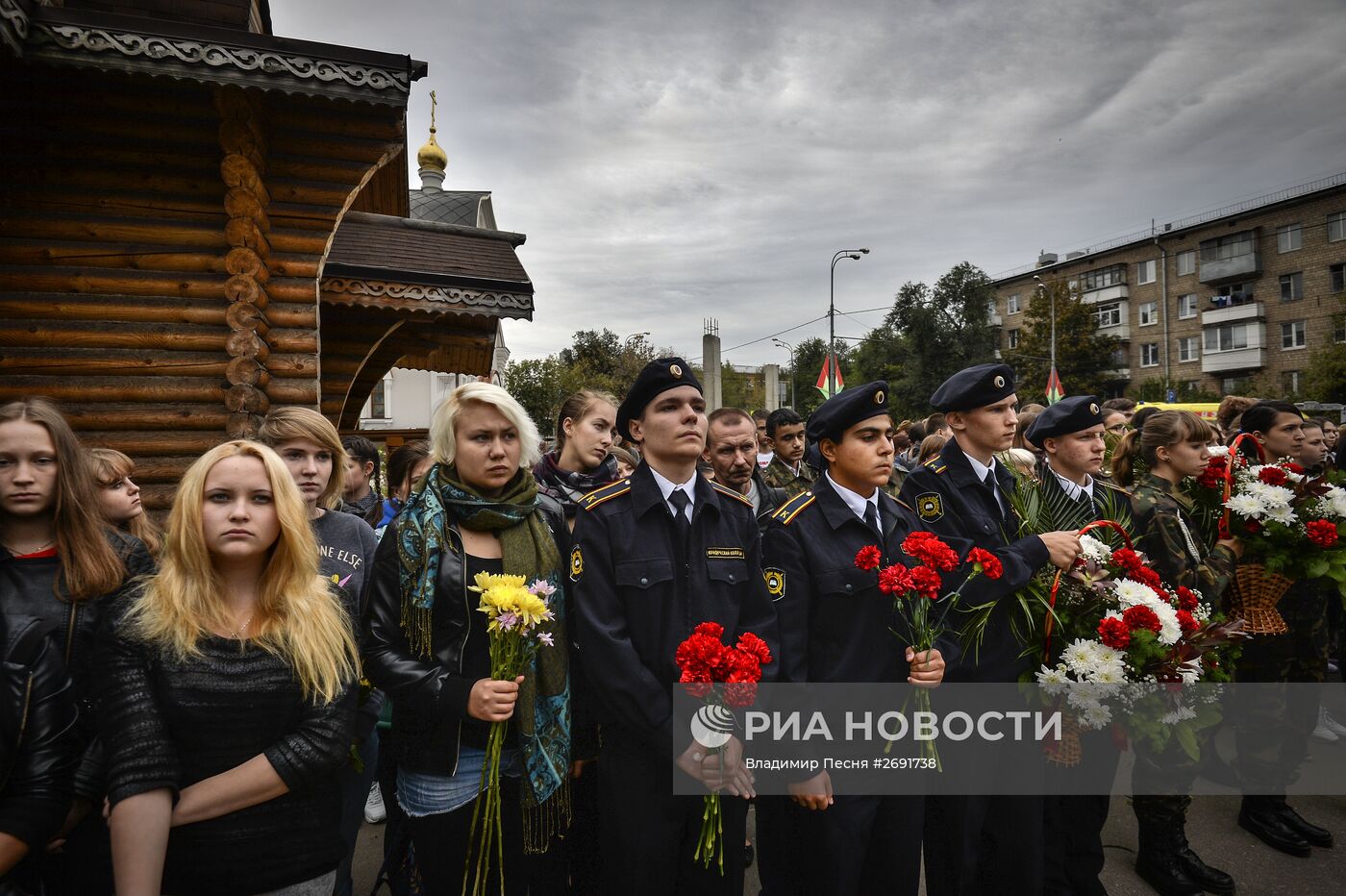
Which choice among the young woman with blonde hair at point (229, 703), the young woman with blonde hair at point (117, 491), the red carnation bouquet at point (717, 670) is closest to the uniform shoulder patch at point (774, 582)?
the red carnation bouquet at point (717, 670)

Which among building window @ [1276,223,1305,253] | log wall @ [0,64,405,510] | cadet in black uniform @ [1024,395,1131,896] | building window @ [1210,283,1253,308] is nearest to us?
cadet in black uniform @ [1024,395,1131,896]

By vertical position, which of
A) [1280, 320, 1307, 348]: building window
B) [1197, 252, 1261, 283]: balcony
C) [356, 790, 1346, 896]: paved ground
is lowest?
[356, 790, 1346, 896]: paved ground

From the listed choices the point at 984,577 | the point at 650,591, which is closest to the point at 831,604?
the point at 984,577

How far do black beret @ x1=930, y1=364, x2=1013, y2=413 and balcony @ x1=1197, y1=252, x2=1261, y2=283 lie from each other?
50.5 m

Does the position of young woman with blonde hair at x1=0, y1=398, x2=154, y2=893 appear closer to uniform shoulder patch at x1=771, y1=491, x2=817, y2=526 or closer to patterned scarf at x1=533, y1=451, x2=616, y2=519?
patterned scarf at x1=533, y1=451, x2=616, y2=519

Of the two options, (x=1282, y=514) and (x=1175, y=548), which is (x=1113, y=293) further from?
(x=1175, y=548)

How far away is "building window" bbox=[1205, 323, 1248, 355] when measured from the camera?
4138 cm

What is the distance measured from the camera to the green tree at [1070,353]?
40.4 metres

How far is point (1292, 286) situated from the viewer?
39.5 m

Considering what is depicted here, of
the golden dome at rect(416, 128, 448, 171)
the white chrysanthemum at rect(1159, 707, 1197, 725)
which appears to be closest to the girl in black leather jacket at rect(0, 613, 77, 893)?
the white chrysanthemum at rect(1159, 707, 1197, 725)

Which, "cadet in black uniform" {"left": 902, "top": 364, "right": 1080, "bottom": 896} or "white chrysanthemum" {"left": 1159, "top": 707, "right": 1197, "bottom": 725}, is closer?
"white chrysanthemum" {"left": 1159, "top": 707, "right": 1197, "bottom": 725}

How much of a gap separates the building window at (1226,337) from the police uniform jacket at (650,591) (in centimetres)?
5223

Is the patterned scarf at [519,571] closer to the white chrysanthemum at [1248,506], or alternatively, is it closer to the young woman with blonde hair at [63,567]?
the young woman with blonde hair at [63,567]

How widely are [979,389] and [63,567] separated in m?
3.81
